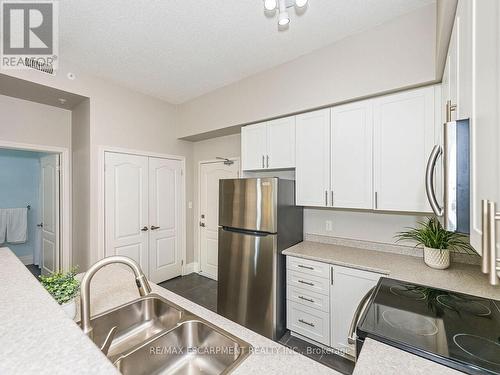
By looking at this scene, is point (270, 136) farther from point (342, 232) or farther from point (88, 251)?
point (88, 251)

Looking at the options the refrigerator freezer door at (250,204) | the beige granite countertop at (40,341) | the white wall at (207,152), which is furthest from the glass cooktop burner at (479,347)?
the white wall at (207,152)

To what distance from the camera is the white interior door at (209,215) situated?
3822 mm

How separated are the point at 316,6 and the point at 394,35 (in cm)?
72

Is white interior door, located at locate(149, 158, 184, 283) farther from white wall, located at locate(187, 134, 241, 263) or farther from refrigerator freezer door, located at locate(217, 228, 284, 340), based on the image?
refrigerator freezer door, located at locate(217, 228, 284, 340)

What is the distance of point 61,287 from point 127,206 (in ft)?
7.73

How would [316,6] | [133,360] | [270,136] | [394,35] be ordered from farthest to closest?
[270,136] → [394,35] → [316,6] → [133,360]

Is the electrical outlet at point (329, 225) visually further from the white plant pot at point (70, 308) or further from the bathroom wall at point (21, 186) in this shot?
the bathroom wall at point (21, 186)

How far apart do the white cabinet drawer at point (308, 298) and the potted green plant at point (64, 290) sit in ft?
5.92

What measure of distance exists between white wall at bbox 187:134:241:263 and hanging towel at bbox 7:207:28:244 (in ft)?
11.1

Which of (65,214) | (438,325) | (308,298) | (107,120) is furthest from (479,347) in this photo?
(65,214)

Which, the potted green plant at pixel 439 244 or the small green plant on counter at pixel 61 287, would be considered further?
the potted green plant at pixel 439 244

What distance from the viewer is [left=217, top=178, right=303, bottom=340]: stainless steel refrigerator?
2260mm

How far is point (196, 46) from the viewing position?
2246mm

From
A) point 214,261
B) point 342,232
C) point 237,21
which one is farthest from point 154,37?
point 214,261
